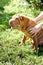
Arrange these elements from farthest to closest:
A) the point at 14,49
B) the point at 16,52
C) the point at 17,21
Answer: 1. the point at 14,49
2. the point at 16,52
3. the point at 17,21

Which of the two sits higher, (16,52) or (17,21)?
(17,21)

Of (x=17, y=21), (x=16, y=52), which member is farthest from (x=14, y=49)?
(x=17, y=21)

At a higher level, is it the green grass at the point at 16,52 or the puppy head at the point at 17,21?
the puppy head at the point at 17,21

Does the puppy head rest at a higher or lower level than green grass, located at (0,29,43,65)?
higher

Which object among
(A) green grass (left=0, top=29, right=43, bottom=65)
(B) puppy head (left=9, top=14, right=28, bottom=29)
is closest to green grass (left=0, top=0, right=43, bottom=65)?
(A) green grass (left=0, top=29, right=43, bottom=65)

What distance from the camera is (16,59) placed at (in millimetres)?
6004

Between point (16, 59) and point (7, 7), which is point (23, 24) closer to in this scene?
point (16, 59)

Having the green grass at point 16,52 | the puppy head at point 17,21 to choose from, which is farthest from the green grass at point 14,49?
the puppy head at point 17,21

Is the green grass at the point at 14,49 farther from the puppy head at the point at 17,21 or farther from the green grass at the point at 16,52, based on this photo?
the puppy head at the point at 17,21

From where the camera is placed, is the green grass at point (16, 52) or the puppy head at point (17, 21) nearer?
the puppy head at point (17, 21)

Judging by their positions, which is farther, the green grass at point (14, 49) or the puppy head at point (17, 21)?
the green grass at point (14, 49)

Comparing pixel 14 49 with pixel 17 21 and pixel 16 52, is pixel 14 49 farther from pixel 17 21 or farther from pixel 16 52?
pixel 17 21

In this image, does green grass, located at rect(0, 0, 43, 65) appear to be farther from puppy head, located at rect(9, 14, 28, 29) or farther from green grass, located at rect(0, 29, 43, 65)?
puppy head, located at rect(9, 14, 28, 29)

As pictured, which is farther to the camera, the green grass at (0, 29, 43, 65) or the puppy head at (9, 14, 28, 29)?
the green grass at (0, 29, 43, 65)
